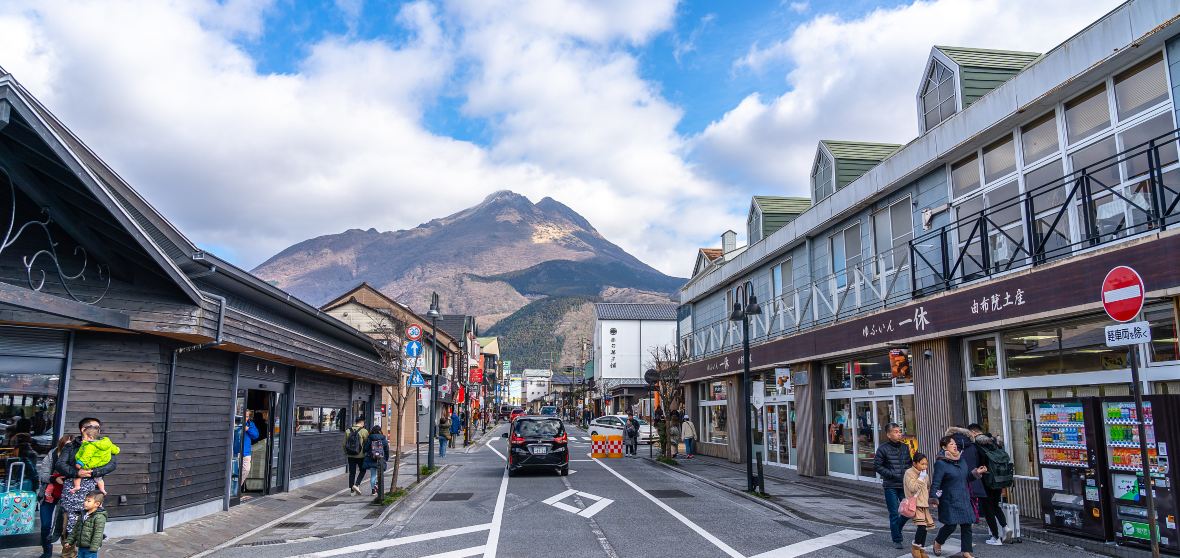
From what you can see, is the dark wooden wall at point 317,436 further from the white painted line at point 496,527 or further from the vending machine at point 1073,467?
the vending machine at point 1073,467

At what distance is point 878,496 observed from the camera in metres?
15.7

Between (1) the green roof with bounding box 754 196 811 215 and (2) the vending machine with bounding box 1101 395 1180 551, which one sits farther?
(1) the green roof with bounding box 754 196 811 215

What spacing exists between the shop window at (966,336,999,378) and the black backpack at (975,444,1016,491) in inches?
118

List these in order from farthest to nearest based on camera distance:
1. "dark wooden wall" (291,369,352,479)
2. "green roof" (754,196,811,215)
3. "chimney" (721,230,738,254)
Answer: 1. "chimney" (721,230,738,254)
2. "green roof" (754,196,811,215)
3. "dark wooden wall" (291,369,352,479)

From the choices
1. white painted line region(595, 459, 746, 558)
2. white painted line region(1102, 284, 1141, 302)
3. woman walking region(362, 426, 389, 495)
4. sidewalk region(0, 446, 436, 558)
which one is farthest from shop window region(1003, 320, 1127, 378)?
woman walking region(362, 426, 389, 495)

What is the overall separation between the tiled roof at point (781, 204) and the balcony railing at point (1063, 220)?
1133 centimetres

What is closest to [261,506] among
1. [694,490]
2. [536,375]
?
[694,490]

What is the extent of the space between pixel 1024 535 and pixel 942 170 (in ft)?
24.6

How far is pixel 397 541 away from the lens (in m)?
11.0

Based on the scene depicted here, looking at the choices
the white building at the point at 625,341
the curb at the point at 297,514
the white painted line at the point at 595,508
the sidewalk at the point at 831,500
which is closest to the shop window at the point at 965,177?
the sidewalk at the point at 831,500

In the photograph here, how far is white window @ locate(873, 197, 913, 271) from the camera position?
1655 centimetres

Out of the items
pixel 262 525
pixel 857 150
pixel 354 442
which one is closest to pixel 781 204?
pixel 857 150

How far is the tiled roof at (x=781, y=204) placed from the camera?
1067 inches

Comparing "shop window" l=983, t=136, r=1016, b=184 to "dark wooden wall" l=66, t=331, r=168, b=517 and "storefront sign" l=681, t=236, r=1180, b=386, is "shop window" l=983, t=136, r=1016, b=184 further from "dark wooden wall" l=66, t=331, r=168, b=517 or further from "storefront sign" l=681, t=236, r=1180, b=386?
"dark wooden wall" l=66, t=331, r=168, b=517
